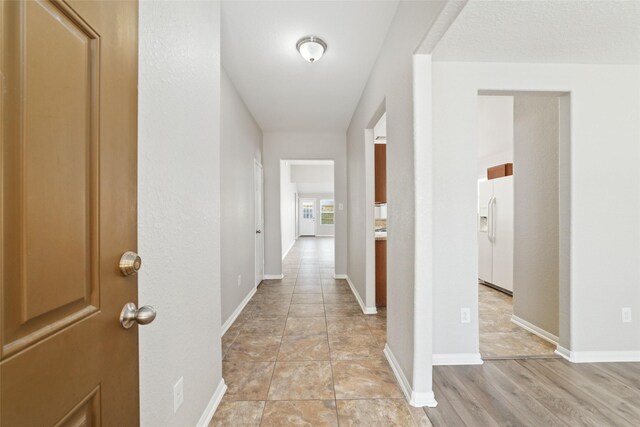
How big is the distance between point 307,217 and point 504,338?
10960mm

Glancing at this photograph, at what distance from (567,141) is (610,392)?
1870mm

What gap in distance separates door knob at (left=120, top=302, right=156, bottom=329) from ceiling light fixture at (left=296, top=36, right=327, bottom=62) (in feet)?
7.67

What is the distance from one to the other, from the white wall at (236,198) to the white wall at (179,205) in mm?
1062

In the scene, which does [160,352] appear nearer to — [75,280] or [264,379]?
[75,280]

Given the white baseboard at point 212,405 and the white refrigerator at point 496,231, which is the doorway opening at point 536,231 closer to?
the white refrigerator at point 496,231

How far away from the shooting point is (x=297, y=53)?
2.47 metres

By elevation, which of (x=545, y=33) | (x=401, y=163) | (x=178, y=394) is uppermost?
(x=545, y=33)

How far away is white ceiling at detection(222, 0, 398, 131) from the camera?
1.95 metres

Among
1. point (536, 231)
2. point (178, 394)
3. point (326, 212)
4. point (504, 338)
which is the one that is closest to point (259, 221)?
point (178, 394)

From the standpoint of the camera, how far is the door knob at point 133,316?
68 cm

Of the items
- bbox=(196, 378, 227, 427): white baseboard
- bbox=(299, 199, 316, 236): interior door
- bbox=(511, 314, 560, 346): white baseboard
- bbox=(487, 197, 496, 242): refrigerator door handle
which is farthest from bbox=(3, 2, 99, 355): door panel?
bbox=(299, 199, 316, 236): interior door

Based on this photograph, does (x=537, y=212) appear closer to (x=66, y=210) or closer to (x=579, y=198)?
(x=579, y=198)

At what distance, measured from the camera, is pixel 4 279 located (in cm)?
42

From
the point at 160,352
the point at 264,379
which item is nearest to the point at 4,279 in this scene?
the point at 160,352
